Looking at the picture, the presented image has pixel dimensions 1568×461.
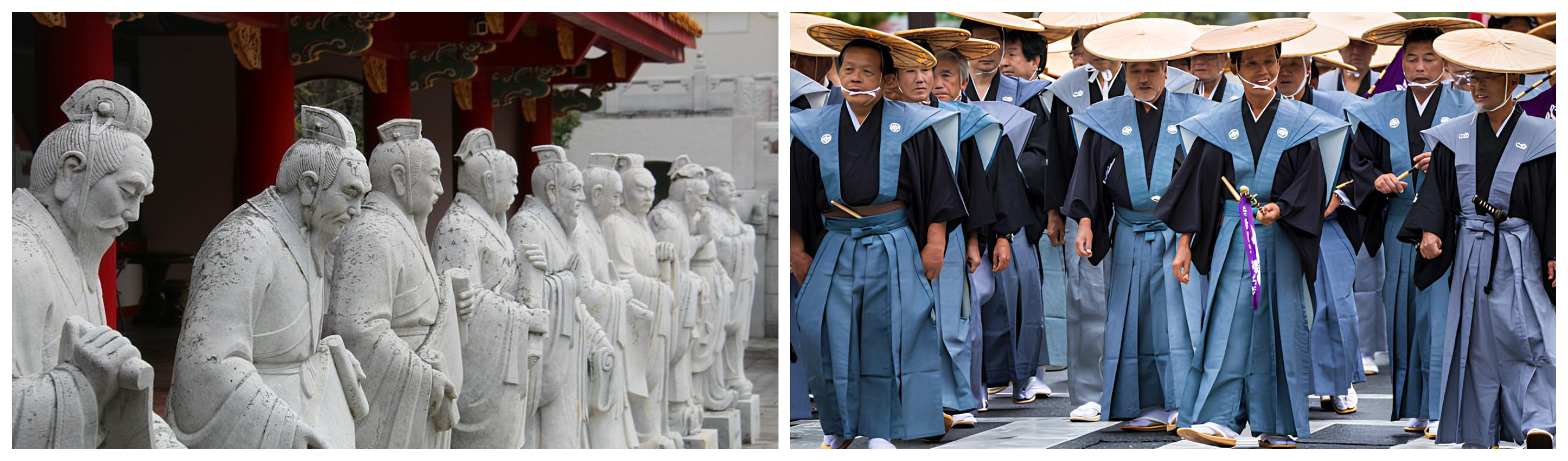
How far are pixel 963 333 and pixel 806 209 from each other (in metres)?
0.73

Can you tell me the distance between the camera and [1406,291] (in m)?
6.60

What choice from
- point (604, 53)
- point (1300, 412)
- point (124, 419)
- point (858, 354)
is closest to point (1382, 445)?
point (1300, 412)

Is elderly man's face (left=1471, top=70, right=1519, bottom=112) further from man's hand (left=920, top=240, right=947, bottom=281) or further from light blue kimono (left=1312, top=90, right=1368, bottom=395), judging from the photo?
man's hand (left=920, top=240, right=947, bottom=281)

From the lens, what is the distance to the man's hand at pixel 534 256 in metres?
5.30

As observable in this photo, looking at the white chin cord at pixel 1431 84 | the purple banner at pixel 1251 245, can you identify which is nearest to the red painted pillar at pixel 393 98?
the purple banner at pixel 1251 245

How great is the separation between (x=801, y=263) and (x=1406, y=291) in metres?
2.52

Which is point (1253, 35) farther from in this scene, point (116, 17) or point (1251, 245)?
point (116, 17)

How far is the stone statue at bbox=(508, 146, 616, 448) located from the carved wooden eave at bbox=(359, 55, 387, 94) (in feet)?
7.79

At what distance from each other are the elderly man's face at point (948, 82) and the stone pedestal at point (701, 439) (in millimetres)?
1984

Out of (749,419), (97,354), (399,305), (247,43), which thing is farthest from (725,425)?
(97,354)

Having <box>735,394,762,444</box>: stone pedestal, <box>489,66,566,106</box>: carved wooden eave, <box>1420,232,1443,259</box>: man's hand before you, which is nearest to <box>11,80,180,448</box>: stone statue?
<box>1420,232,1443,259</box>: man's hand

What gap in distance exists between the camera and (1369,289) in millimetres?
8211

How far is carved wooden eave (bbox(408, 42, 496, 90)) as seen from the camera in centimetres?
809
